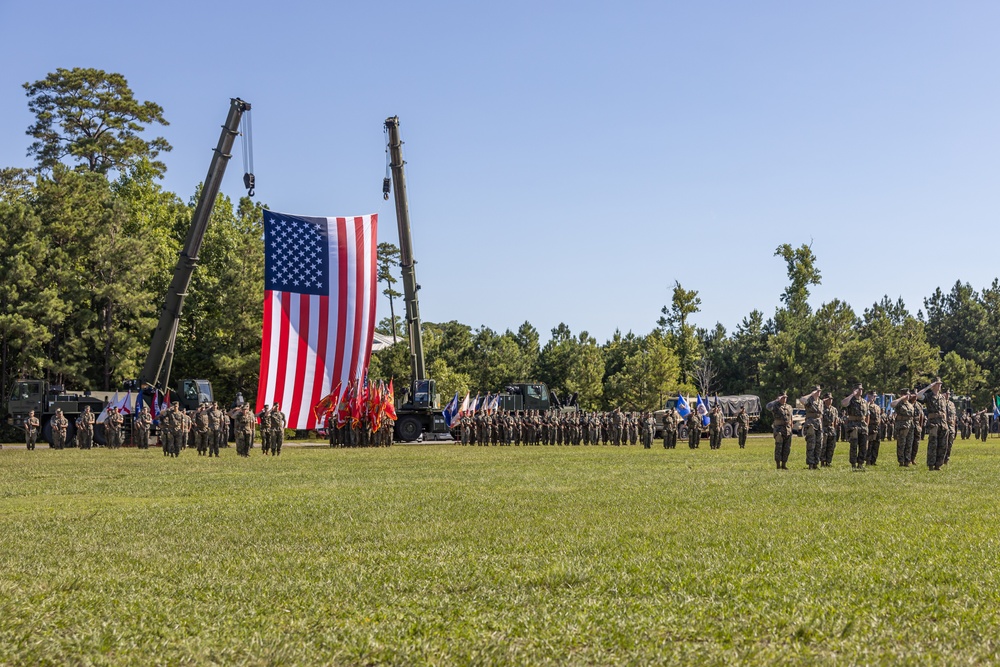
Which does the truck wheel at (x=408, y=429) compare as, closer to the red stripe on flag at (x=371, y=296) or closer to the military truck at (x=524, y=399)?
the red stripe on flag at (x=371, y=296)

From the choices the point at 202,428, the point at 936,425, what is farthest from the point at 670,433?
the point at 936,425

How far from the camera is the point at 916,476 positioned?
1848 centimetres

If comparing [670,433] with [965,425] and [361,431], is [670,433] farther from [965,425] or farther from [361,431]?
[965,425]

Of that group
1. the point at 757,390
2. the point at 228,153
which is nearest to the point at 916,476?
the point at 228,153

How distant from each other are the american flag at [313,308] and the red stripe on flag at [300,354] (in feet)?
0.11

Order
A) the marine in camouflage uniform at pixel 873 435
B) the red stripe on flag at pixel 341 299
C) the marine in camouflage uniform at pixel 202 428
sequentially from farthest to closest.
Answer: the red stripe on flag at pixel 341 299, the marine in camouflage uniform at pixel 202 428, the marine in camouflage uniform at pixel 873 435

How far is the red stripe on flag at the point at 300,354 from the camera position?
36281mm

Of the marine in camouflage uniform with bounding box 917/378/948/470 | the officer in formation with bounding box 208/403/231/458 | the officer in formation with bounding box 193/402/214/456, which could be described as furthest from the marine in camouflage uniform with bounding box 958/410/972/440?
the officer in formation with bounding box 193/402/214/456

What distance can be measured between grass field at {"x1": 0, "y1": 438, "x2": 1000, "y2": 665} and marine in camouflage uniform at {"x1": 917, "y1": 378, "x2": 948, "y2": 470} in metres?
5.21

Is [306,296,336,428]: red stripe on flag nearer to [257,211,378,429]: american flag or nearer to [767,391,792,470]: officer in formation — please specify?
[257,211,378,429]: american flag

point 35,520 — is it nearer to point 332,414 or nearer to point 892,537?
point 892,537

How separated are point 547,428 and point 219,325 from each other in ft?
62.0

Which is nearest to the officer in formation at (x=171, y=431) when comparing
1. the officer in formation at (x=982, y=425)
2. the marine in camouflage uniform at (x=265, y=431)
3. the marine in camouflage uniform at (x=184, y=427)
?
the marine in camouflage uniform at (x=184, y=427)

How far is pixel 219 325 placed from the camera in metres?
52.9
